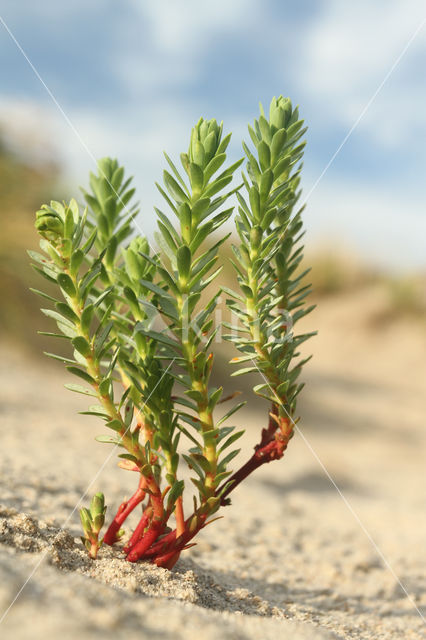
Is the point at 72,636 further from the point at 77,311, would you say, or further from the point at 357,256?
the point at 357,256

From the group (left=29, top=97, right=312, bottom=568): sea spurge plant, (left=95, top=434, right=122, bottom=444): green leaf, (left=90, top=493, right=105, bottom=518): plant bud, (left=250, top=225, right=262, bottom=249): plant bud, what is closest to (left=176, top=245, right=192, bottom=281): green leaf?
(left=29, top=97, right=312, bottom=568): sea spurge plant

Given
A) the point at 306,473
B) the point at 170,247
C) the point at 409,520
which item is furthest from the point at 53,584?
the point at 306,473

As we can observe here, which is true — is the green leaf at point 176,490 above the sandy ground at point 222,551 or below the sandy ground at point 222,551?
above

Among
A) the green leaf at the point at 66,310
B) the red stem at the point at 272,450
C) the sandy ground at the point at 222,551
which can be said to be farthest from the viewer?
the red stem at the point at 272,450

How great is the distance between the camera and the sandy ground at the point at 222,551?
0.52 m

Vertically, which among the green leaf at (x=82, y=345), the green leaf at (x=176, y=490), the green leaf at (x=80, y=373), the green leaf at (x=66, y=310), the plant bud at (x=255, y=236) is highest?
the plant bud at (x=255, y=236)

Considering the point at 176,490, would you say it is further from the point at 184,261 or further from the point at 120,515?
the point at 184,261

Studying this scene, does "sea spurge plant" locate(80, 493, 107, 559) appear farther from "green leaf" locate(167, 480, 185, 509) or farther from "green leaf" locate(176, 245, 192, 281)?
"green leaf" locate(176, 245, 192, 281)

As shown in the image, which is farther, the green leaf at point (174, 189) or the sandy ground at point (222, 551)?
the green leaf at point (174, 189)

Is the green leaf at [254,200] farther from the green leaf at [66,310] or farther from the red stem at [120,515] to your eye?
the red stem at [120,515]

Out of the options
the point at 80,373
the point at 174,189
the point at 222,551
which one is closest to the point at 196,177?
the point at 174,189

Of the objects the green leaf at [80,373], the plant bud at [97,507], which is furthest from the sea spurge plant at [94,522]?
the green leaf at [80,373]

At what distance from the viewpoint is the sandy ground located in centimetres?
52

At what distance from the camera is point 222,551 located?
132 cm
